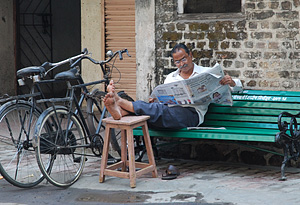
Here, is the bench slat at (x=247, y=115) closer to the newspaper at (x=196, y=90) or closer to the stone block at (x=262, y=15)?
the newspaper at (x=196, y=90)

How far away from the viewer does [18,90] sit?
14.0 meters

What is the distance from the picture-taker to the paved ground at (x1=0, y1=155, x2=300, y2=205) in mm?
5875

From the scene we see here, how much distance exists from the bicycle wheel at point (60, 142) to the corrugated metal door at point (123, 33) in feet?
14.3

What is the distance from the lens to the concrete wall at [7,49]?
13.5 m

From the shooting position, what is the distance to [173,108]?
7043 millimetres

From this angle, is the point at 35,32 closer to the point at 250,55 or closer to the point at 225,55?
the point at 225,55

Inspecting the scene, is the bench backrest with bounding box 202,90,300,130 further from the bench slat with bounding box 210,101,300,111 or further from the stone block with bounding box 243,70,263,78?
the stone block with bounding box 243,70,263,78

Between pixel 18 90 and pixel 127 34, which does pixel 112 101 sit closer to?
pixel 127 34

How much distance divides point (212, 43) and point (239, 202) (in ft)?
9.78

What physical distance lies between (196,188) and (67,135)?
142 centimetres

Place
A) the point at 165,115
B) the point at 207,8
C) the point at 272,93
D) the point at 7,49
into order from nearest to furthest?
the point at 165,115, the point at 272,93, the point at 207,8, the point at 7,49

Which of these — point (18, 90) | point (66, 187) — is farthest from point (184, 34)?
point (18, 90)

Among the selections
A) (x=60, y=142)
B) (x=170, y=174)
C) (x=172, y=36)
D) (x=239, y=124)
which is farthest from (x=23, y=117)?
(x=172, y=36)

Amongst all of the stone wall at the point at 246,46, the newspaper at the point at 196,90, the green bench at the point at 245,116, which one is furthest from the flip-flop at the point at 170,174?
the stone wall at the point at 246,46
